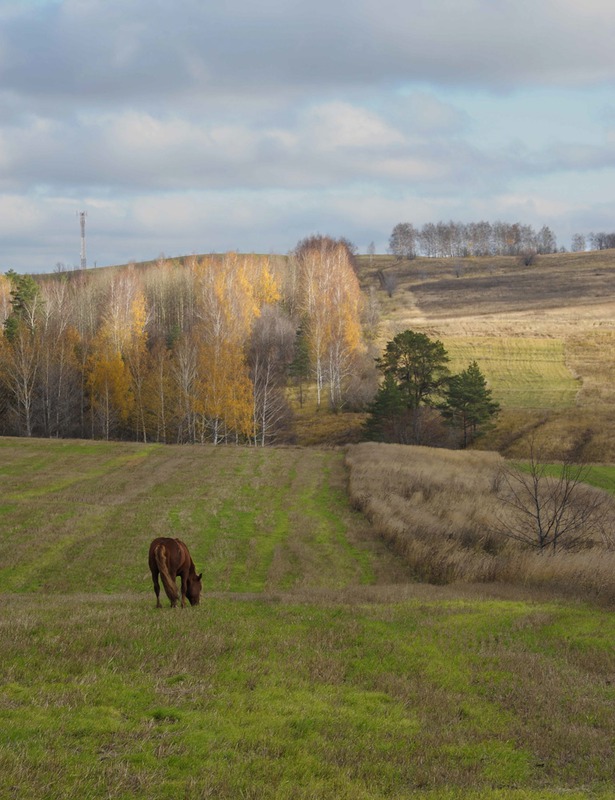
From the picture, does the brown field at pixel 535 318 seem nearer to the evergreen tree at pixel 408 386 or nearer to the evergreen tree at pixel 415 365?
the evergreen tree at pixel 408 386

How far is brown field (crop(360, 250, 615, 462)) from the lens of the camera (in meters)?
72.1

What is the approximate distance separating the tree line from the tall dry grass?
28.2 metres

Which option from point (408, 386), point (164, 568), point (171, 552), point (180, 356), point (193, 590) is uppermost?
point (180, 356)

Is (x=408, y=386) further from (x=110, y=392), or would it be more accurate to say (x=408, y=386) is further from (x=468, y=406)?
(x=110, y=392)

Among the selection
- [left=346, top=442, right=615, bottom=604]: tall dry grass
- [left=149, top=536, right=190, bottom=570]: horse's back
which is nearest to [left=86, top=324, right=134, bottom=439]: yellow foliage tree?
[left=346, top=442, right=615, bottom=604]: tall dry grass

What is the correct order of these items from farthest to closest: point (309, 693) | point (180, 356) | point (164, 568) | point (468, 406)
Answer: point (180, 356) → point (468, 406) → point (164, 568) → point (309, 693)

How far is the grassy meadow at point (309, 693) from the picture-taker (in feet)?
22.5

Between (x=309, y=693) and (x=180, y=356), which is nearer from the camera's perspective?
(x=309, y=693)

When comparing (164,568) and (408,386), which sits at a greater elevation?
(408,386)

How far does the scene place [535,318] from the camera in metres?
121

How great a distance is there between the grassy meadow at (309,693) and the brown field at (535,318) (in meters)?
52.8

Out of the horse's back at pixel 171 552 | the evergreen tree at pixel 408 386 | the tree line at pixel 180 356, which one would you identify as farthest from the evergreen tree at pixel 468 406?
the horse's back at pixel 171 552

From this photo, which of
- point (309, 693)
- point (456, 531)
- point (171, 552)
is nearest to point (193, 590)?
point (171, 552)

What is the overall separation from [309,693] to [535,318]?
118 metres
